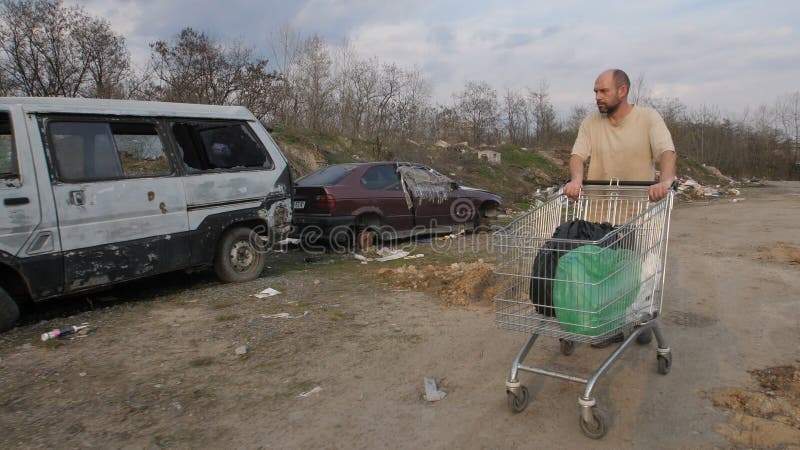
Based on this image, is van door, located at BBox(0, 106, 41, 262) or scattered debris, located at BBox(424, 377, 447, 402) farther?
van door, located at BBox(0, 106, 41, 262)

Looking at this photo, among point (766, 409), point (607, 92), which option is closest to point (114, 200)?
point (607, 92)

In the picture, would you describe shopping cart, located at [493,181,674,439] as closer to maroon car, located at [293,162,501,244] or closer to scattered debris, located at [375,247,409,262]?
scattered debris, located at [375,247,409,262]

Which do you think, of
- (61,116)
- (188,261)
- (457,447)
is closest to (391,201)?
(188,261)

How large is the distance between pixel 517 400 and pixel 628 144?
2057 millimetres

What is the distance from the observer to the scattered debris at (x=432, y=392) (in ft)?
11.5

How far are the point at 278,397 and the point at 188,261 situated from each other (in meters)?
2.80

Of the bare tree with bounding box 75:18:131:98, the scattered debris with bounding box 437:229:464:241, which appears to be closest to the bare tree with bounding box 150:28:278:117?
the bare tree with bounding box 75:18:131:98

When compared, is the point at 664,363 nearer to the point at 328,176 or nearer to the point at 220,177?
the point at 220,177

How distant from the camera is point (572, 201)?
13.3 ft

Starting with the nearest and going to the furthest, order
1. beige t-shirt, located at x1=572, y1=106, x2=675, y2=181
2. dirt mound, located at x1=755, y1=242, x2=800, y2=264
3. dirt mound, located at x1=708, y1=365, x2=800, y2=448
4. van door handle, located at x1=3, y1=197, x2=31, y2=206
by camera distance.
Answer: dirt mound, located at x1=708, y1=365, x2=800, y2=448
beige t-shirt, located at x1=572, y1=106, x2=675, y2=181
van door handle, located at x1=3, y1=197, x2=31, y2=206
dirt mound, located at x1=755, y1=242, x2=800, y2=264

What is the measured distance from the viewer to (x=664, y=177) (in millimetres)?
3596

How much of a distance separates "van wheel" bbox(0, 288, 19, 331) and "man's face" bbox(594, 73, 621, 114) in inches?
204

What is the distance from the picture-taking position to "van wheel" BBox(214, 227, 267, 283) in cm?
625

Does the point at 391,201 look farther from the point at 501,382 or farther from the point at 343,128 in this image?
the point at 343,128
